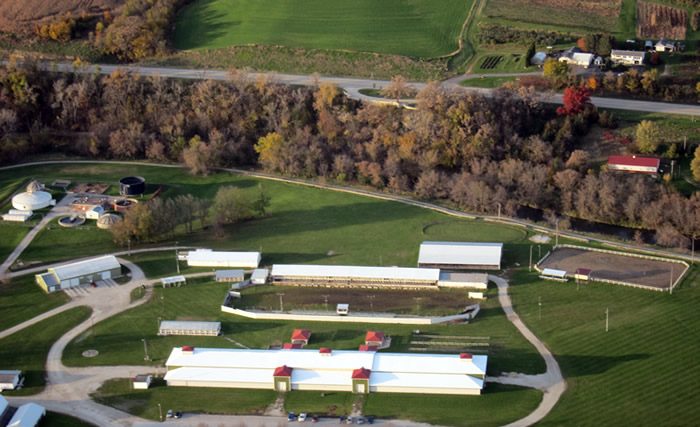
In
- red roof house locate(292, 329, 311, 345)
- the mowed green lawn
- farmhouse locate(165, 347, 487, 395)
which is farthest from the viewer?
the mowed green lawn

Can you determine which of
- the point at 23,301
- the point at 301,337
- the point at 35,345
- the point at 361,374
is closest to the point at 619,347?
the point at 361,374

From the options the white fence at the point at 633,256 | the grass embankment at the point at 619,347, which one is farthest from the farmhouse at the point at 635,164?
the grass embankment at the point at 619,347

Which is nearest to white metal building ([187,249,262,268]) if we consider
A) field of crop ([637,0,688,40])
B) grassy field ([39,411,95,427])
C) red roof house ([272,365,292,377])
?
red roof house ([272,365,292,377])

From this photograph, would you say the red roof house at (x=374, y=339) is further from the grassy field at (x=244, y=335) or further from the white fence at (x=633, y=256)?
the white fence at (x=633, y=256)

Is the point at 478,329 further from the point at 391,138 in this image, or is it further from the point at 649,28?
the point at 649,28

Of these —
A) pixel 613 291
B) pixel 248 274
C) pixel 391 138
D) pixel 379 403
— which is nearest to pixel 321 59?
pixel 391 138

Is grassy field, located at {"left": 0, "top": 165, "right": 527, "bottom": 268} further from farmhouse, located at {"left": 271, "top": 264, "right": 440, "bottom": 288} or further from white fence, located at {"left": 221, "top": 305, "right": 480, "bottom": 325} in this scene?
white fence, located at {"left": 221, "top": 305, "right": 480, "bottom": 325}
